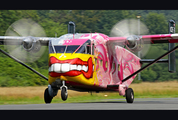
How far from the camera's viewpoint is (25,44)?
2230 centimetres

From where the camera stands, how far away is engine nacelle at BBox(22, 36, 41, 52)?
22.3 meters

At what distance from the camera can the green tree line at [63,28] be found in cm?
3966

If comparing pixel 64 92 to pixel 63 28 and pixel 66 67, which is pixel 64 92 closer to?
pixel 66 67

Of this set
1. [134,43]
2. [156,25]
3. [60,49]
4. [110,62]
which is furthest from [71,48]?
[156,25]

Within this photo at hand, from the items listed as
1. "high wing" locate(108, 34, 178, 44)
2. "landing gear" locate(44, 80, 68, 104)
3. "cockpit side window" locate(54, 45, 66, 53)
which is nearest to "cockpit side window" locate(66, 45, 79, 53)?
"cockpit side window" locate(54, 45, 66, 53)

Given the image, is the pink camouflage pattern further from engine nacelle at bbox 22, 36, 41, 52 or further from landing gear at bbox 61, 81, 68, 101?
engine nacelle at bbox 22, 36, 41, 52

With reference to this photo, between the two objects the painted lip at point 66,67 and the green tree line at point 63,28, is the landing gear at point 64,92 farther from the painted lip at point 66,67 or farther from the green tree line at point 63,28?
the green tree line at point 63,28

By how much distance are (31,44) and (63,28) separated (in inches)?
1368

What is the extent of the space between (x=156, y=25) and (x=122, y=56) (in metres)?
43.5

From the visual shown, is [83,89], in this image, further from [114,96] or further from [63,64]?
[114,96]

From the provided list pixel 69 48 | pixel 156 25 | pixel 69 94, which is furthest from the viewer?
pixel 156 25

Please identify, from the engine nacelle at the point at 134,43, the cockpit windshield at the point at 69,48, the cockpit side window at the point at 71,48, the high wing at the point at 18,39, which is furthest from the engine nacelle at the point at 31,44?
the engine nacelle at the point at 134,43

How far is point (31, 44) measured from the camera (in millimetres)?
22422

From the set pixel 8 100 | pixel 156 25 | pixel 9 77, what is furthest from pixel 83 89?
pixel 156 25
